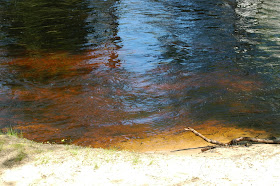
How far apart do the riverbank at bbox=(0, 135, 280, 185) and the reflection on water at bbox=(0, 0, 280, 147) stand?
136 centimetres

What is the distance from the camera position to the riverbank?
11.7 ft

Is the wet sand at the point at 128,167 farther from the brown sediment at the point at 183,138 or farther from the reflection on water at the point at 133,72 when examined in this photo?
the reflection on water at the point at 133,72

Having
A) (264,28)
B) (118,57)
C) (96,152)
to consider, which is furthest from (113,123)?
(264,28)

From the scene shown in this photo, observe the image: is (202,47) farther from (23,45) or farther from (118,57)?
(23,45)

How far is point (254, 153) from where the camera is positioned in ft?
13.9

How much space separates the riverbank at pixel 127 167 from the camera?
11.7 feet

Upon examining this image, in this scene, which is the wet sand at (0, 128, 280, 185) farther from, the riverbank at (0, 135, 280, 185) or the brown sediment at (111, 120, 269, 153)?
the brown sediment at (111, 120, 269, 153)

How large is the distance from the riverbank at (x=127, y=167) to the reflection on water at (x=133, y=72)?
1.36m

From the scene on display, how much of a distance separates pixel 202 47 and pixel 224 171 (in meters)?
6.89

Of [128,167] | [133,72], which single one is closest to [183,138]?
[128,167]

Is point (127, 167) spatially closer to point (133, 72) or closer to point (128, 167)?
point (128, 167)

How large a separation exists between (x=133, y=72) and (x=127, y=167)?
15.8 ft

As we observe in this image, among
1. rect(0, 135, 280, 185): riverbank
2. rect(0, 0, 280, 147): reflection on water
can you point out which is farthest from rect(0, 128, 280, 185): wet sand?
rect(0, 0, 280, 147): reflection on water

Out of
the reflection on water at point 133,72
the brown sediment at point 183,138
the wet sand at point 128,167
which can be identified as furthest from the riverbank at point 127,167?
the reflection on water at point 133,72
